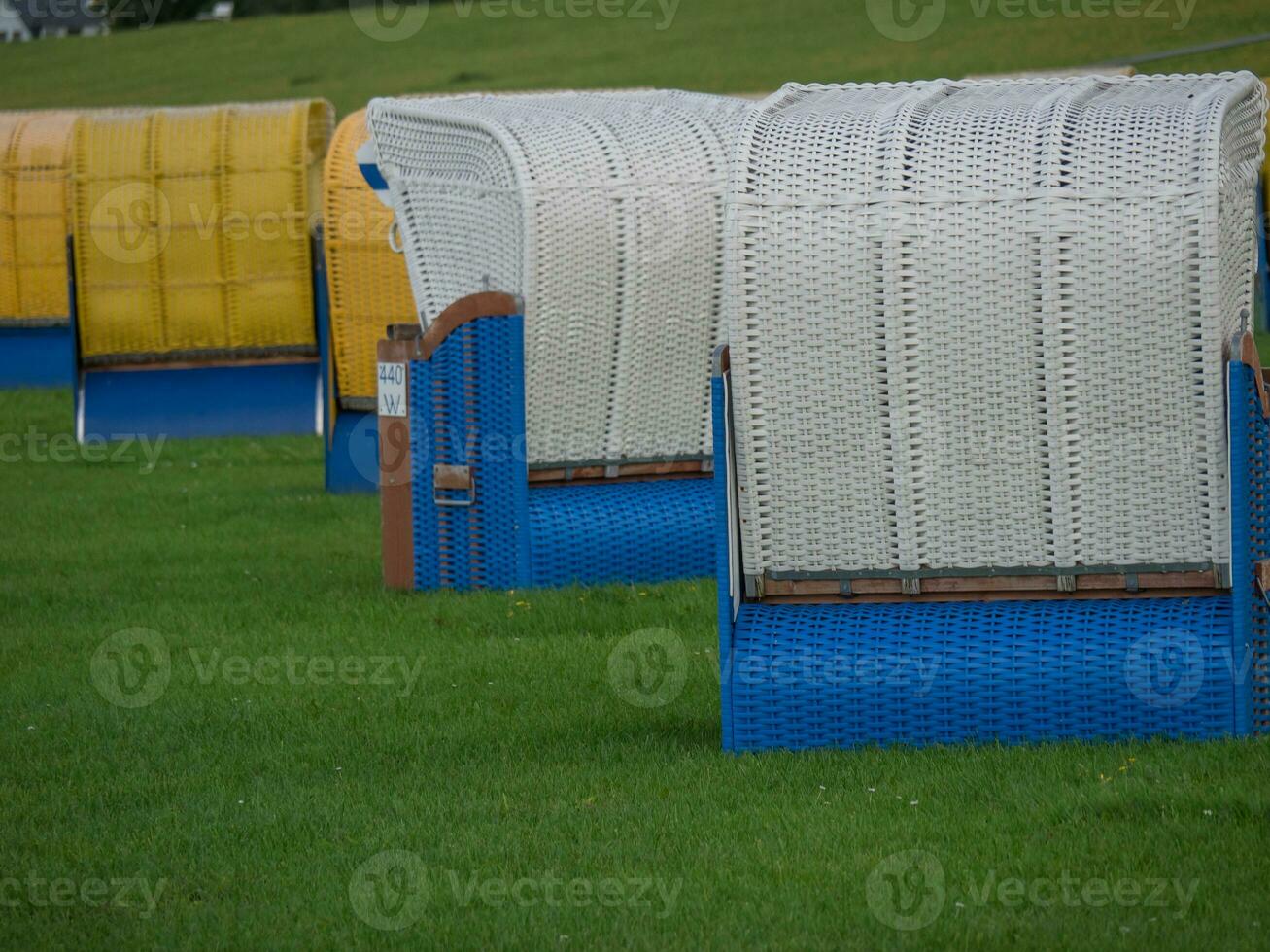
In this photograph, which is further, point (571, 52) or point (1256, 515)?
point (571, 52)

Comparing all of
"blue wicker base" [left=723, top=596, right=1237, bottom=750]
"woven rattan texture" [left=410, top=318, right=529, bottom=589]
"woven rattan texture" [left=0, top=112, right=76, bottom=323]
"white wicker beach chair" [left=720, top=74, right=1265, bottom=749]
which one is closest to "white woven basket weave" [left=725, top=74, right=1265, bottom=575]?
"white wicker beach chair" [left=720, top=74, right=1265, bottom=749]

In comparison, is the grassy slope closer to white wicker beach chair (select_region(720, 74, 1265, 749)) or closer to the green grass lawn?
the green grass lawn

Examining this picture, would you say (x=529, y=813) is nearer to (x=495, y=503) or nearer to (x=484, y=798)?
(x=484, y=798)

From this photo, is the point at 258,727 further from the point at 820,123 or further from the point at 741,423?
the point at 820,123

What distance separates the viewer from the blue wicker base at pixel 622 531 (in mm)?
10352

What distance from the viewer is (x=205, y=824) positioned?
6.21m

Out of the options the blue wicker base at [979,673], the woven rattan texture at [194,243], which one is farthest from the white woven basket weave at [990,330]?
the woven rattan texture at [194,243]

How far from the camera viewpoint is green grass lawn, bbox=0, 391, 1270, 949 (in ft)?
16.9

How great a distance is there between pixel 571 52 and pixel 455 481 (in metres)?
44.1

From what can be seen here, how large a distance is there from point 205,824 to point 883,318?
2.83m

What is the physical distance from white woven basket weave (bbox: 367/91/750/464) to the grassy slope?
3128 cm

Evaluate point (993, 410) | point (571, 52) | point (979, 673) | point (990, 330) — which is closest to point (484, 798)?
point (979, 673)

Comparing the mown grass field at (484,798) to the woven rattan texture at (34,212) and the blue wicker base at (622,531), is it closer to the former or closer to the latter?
the blue wicker base at (622,531)

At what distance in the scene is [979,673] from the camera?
6520 mm
